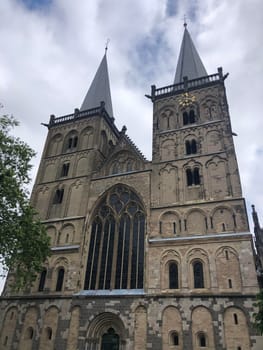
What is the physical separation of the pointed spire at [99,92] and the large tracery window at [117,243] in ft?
48.8

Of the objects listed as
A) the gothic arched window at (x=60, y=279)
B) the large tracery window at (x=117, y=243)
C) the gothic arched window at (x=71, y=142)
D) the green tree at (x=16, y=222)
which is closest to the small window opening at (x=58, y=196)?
the large tracery window at (x=117, y=243)

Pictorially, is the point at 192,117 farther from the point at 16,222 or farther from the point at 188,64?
the point at 16,222

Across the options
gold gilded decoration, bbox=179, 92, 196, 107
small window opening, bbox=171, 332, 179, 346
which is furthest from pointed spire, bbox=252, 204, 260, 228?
small window opening, bbox=171, 332, 179, 346

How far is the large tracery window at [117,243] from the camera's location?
1927 cm

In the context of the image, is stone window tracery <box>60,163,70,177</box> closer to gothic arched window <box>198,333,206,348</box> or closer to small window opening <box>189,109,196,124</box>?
small window opening <box>189,109,196,124</box>

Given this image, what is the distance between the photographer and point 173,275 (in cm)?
1805

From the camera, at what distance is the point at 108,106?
3566 cm

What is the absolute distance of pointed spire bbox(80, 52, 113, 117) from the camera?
34.7 m

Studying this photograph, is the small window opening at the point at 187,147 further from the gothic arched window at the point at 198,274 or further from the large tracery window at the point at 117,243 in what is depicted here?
the gothic arched window at the point at 198,274

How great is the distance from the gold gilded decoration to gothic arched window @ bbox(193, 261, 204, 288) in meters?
15.0

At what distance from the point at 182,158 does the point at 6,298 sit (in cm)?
1695

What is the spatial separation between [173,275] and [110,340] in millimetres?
5547

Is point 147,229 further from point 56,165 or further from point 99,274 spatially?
point 56,165

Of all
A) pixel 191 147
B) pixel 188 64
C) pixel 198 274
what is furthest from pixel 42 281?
pixel 188 64
